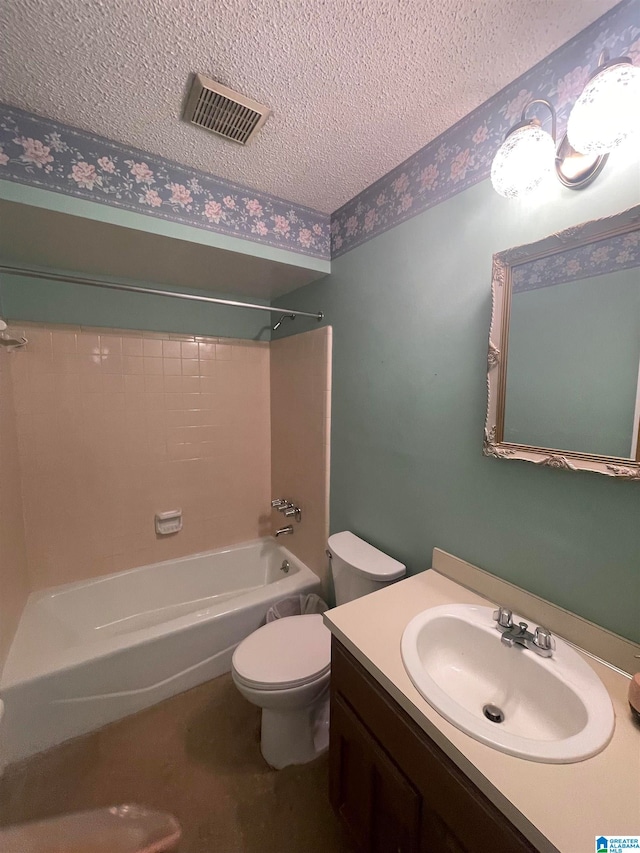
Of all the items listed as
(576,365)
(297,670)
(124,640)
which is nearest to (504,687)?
(297,670)

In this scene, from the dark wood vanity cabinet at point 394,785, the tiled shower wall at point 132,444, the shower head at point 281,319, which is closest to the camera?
the dark wood vanity cabinet at point 394,785

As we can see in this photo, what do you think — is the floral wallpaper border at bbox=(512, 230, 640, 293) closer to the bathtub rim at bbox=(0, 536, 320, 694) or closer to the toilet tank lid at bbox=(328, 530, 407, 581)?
the toilet tank lid at bbox=(328, 530, 407, 581)

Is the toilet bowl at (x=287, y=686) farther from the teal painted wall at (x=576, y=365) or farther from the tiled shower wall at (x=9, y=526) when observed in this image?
the teal painted wall at (x=576, y=365)

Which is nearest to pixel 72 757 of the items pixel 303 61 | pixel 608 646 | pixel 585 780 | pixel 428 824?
pixel 428 824

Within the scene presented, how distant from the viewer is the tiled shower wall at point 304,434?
1.88 m

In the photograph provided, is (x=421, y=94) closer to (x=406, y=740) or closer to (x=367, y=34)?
(x=367, y=34)

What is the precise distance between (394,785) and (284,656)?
64 centimetres

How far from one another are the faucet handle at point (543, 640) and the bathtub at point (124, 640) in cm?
127

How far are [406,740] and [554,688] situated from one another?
1.27 feet

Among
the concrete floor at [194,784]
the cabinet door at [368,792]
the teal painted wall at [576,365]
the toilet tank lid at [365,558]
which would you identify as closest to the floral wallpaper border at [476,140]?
the teal painted wall at [576,365]

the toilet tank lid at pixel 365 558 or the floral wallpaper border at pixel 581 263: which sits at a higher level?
the floral wallpaper border at pixel 581 263

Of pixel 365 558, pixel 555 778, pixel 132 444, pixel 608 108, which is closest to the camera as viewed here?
pixel 555 778

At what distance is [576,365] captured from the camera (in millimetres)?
876

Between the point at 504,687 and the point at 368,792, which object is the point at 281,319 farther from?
the point at 368,792
